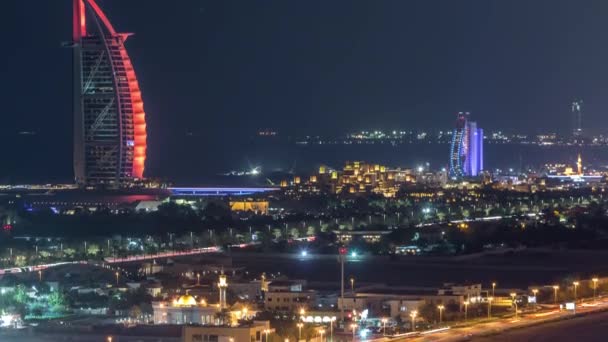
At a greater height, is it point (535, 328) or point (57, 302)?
point (57, 302)

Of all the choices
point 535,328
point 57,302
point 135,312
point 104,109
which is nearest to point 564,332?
point 535,328

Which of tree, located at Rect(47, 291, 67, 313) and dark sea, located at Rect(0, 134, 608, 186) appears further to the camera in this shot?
dark sea, located at Rect(0, 134, 608, 186)

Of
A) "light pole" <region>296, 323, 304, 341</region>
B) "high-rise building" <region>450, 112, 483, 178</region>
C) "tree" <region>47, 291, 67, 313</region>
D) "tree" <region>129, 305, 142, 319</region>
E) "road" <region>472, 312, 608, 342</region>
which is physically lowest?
"road" <region>472, 312, 608, 342</region>

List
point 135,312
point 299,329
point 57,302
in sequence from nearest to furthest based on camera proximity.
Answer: point 299,329, point 135,312, point 57,302

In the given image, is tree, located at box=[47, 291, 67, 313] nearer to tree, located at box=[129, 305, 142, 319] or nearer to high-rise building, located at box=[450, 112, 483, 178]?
tree, located at box=[129, 305, 142, 319]

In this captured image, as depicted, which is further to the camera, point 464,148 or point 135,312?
point 464,148

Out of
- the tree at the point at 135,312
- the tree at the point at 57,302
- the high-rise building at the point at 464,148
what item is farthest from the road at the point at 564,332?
the high-rise building at the point at 464,148

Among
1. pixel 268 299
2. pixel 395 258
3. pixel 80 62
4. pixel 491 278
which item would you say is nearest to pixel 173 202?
pixel 80 62

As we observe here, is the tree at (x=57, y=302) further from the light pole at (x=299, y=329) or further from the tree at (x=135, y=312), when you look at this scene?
the light pole at (x=299, y=329)

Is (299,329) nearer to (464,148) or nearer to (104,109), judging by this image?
(104,109)

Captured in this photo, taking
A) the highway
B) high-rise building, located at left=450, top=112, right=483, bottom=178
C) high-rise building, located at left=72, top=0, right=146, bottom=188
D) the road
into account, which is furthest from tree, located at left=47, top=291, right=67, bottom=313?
high-rise building, located at left=450, top=112, right=483, bottom=178

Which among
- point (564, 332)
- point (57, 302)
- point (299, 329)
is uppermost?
point (57, 302)
